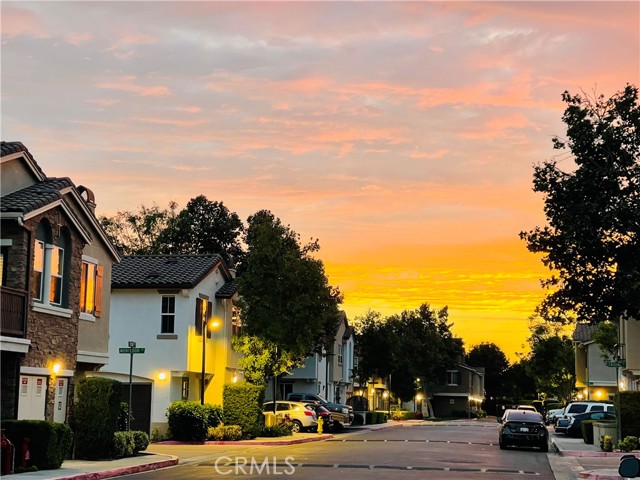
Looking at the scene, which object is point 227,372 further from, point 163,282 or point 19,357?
point 19,357

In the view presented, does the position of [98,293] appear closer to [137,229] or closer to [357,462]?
[357,462]

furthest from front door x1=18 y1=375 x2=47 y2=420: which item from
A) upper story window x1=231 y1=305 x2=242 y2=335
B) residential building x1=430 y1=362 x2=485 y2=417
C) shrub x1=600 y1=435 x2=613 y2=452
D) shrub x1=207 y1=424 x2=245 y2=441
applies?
residential building x1=430 y1=362 x2=485 y2=417

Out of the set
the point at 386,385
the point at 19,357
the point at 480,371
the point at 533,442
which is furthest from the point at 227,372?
the point at 480,371

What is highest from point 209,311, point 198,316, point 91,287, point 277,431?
point 209,311

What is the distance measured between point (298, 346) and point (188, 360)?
5.75m

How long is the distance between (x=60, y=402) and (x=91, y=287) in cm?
412

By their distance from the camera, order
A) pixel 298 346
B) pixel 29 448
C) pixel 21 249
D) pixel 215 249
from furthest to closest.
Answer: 1. pixel 215 249
2. pixel 298 346
3. pixel 21 249
4. pixel 29 448

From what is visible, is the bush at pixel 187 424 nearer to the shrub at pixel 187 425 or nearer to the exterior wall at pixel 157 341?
the shrub at pixel 187 425

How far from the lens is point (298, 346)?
46.0 metres

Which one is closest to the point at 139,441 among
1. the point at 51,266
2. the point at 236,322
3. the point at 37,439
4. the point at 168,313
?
the point at 51,266

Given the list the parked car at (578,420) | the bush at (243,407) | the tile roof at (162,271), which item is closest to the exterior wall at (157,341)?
the tile roof at (162,271)

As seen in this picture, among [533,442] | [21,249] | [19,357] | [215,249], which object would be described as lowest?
[533,442]

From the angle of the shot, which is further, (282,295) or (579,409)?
(579,409)

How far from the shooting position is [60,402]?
27.2 meters
